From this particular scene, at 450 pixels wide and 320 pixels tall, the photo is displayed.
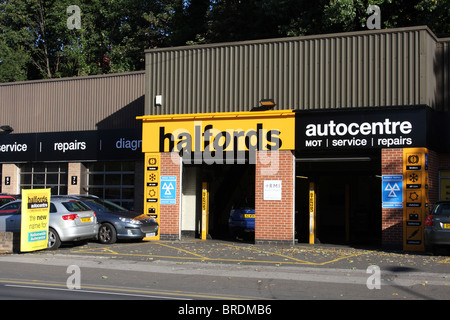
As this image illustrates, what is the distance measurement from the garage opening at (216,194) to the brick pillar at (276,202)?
1.85m

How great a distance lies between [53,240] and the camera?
15.9m

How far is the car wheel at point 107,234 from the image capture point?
1766 cm

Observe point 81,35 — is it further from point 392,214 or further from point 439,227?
point 439,227

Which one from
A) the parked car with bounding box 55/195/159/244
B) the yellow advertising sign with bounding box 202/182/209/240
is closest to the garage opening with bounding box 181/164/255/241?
the yellow advertising sign with bounding box 202/182/209/240

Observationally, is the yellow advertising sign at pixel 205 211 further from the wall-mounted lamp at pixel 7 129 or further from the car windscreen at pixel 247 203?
the wall-mounted lamp at pixel 7 129

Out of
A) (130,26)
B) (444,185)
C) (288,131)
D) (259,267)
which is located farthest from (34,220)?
(130,26)

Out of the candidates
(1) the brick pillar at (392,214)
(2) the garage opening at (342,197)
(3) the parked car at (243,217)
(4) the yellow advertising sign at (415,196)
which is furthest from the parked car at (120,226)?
Result: (4) the yellow advertising sign at (415,196)

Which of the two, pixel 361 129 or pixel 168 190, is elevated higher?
pixel 361 129

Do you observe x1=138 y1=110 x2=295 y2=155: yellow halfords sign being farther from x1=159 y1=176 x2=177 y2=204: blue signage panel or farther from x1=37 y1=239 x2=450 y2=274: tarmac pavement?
x1=37 y1=239 x2=450 y2=274: tarmac pavement

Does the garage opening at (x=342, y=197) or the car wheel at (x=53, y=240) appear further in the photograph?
the garage opening at (x=342, y=197)

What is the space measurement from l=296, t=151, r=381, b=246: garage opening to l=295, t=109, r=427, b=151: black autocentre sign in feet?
1.84

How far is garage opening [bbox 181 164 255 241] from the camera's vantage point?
69.0 ft

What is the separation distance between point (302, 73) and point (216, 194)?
7077 millimetres
